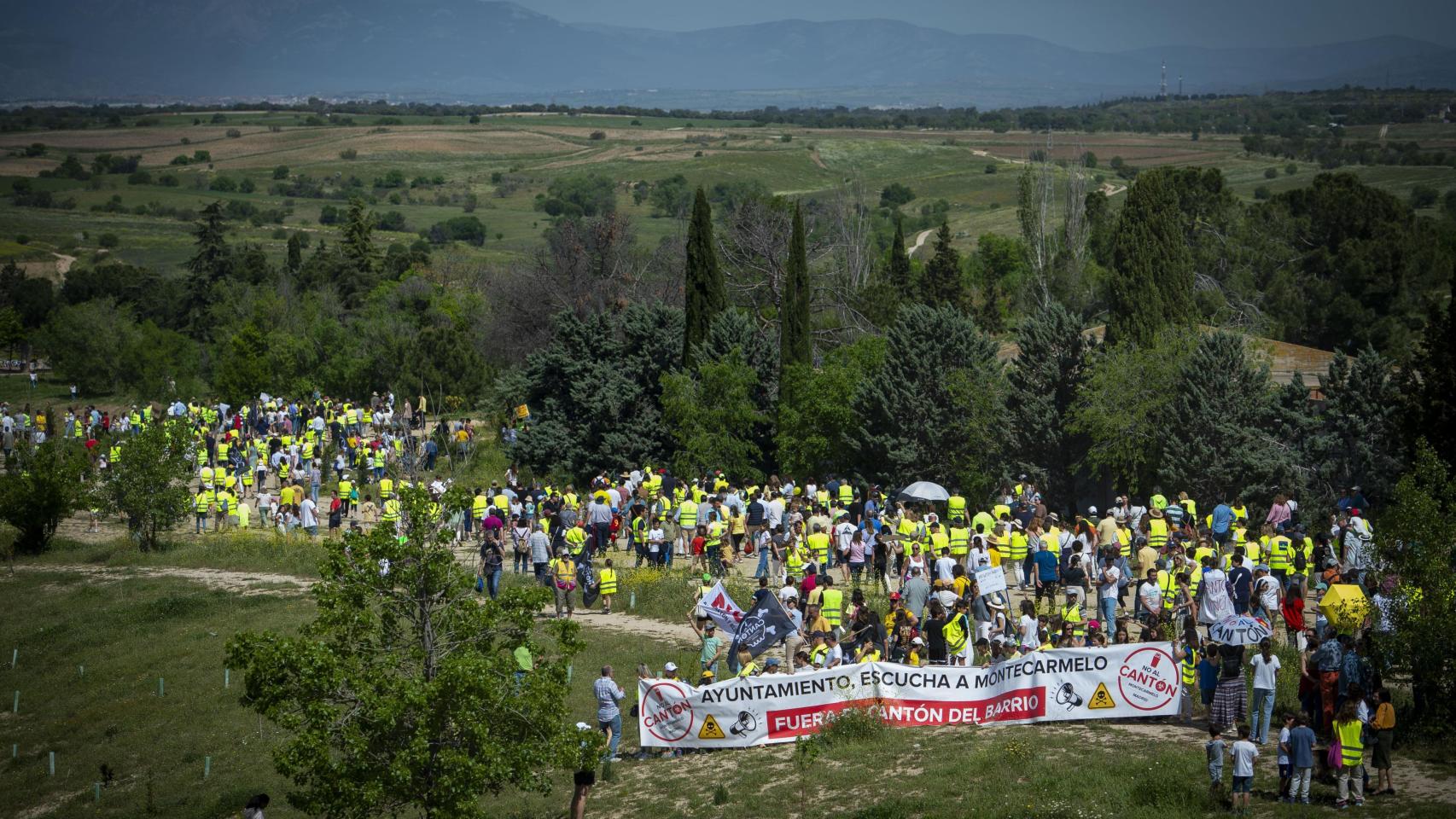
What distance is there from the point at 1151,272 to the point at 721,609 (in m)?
32.6

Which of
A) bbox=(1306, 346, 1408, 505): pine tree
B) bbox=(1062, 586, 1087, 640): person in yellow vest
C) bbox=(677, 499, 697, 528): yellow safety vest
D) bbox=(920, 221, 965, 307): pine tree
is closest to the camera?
bbox=(1062, 586, 1087, 640): person in yellow vest

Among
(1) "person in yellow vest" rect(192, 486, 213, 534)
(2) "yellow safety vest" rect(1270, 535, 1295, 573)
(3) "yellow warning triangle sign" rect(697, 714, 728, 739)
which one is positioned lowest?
(1) "person in yellow vest" rect(192, 486, 213, 534)

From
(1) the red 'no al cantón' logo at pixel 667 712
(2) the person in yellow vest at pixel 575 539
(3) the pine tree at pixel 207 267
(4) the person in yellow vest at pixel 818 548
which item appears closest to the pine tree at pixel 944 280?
(2) the person in yellow vest at pixel 575 539

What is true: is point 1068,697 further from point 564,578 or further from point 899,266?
point 899,266

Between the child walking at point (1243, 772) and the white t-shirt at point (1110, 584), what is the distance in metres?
6.84

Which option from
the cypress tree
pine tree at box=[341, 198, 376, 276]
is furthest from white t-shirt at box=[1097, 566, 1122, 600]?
pine tree at box=[341, 198, 376, 276]

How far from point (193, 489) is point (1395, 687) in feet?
122

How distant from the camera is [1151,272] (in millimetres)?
49031

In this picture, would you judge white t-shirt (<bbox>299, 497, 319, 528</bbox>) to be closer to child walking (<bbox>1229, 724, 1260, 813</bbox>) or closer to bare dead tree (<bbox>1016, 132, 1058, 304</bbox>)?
child walking (<bbox>1229, 724, 1260, 813</bbox>)

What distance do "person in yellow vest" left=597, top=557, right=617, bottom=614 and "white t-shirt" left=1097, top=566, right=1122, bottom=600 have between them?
9.62 meters

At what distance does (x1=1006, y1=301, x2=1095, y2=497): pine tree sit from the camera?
37.9 m

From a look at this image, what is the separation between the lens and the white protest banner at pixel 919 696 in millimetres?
18438

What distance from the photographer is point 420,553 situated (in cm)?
1666

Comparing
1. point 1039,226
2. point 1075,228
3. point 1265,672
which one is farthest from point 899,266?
point 1265,672
